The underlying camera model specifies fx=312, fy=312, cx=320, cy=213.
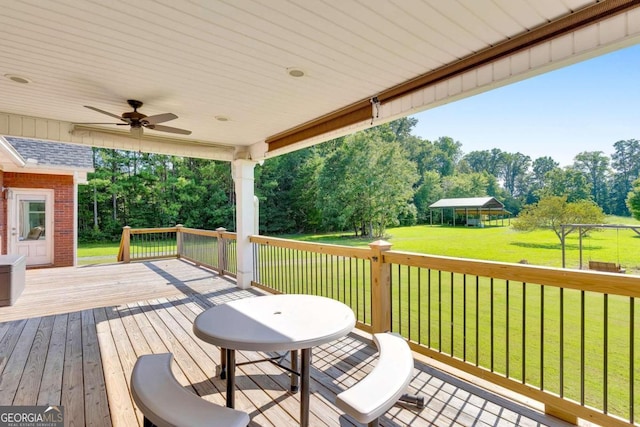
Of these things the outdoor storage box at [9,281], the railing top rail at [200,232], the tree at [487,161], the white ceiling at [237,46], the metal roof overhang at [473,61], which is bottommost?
the outdoor storage box at [9,281]

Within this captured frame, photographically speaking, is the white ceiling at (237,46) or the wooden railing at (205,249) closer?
the white ceiling at (237,46)

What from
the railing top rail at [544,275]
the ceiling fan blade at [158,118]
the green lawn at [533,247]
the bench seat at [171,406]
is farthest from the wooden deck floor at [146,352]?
the green lawn at [533,247]

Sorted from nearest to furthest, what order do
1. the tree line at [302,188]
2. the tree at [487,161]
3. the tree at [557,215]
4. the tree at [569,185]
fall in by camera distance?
the tree at [557,215], the tree line at [302,188], the tree at [569,185], the tree at [487,161]

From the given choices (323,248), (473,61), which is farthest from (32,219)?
(473,61)

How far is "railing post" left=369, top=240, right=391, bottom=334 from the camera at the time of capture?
3.22m

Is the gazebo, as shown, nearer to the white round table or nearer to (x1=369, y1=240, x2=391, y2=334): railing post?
(x1=369, y1=240, x2=391, y2=334): railing post

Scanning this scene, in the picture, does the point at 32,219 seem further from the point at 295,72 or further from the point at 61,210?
the point at 295,72

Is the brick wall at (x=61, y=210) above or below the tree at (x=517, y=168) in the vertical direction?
below

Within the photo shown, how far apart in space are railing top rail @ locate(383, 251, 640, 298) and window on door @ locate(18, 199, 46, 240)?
10.4 meters

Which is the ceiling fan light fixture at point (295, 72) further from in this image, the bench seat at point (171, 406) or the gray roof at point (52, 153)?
the gray roof at point (52, 153)

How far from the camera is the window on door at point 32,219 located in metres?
8.47

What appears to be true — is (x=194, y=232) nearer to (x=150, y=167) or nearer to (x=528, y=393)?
(x=528, y=393)

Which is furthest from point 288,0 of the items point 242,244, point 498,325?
point 498,325

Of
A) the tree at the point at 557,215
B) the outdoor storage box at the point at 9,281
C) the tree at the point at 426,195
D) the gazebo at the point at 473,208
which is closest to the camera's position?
the outdoor storage box at the point at 9,281
